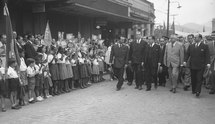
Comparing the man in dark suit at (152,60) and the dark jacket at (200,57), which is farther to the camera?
the man in dark suit at (152,60)

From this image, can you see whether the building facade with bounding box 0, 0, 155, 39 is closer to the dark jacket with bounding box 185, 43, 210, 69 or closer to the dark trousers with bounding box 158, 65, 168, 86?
the dark trousers with bounding box 158, 65, 168, 86

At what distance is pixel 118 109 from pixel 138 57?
11.7ft

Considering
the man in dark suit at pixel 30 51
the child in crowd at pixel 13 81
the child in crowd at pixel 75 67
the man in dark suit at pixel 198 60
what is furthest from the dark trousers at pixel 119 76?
the child in crowd at pixel 13 81

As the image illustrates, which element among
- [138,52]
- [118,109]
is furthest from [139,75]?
[118,109]

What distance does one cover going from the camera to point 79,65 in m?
10.6

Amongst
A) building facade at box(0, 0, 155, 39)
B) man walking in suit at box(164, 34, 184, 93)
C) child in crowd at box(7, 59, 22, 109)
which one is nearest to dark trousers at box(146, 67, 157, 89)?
man walking in suit at box(164, 34, 184, 93)

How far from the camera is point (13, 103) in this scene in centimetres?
747

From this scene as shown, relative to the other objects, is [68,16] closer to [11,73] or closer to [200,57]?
[11,73]

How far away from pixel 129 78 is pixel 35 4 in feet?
18.3

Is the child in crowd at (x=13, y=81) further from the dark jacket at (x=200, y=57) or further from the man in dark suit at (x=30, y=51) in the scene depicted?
the dark jacket at (x=200, y=57)

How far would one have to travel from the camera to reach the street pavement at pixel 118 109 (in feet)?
20.1

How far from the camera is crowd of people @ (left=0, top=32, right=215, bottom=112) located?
7.94 meters

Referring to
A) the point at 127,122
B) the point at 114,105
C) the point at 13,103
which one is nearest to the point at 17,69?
the point at 13,103

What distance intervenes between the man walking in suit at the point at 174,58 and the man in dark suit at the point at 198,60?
18.8 inches
